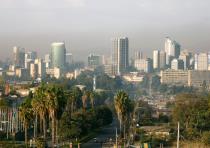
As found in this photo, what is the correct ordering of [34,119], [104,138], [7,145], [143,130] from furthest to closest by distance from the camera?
1. [143,130]
2. [104,138]
3. [34,119]
4. [7,145]

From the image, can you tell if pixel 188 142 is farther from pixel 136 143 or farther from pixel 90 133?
pixel 90 133

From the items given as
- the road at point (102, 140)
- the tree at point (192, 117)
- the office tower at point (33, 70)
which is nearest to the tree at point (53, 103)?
the road at point (102, 140)

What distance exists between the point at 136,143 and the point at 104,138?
5.47 m

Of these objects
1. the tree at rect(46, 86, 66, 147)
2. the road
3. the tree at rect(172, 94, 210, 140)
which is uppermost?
the tree at rect(46, 86, 66, 147)

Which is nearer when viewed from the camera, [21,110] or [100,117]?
[21,110]

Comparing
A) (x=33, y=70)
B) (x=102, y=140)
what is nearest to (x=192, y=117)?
(x=102, y=140)

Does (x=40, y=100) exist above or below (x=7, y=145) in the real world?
above

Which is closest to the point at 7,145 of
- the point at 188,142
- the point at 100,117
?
the point at 188,142

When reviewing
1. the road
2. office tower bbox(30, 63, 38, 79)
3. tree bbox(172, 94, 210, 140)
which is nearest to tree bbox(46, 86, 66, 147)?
the road

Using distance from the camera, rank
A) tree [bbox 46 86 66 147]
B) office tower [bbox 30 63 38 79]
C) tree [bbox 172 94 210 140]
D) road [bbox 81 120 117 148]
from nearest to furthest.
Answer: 1. tree [bbox 46 86 66 147]
2. road [bbox 81 120 117 148]
3. tree [bbox 172 94 210 140]
4. office tower [bbox 30 63 38 79]

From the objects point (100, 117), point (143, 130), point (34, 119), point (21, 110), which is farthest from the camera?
point (100, 117)

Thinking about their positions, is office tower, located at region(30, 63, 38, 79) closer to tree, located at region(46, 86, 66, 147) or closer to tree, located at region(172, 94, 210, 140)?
tree, located at region(172, 94, 210, 140)

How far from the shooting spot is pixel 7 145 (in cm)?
3512

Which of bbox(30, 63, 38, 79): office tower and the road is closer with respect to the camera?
the road
